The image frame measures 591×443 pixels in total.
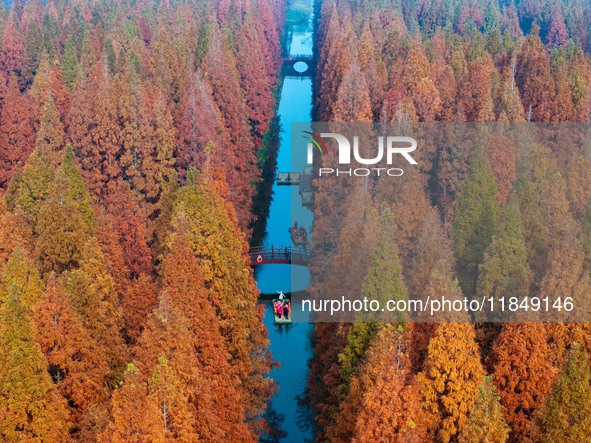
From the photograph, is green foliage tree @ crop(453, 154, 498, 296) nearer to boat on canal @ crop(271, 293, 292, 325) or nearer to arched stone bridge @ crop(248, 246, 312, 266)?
boat on canal @ crop(271, 293, 292, 325)

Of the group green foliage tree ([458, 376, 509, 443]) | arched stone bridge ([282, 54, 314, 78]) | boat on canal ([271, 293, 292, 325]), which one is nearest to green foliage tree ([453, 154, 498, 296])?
green foliage tree ([458, 376, 509, 443])

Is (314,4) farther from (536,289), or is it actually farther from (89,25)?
(536,289)

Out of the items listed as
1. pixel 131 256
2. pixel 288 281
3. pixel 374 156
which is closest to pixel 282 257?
pixel 288 281

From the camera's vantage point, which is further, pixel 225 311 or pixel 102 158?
pixel 102 158

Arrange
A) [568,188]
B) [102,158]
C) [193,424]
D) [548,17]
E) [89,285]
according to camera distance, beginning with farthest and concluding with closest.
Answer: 1. [548,17]
2. [102,158]
3. [568,188]
4. [89,285]
5. [193,424]

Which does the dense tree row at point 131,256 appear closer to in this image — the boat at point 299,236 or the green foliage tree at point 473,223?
the boat at point 299,236

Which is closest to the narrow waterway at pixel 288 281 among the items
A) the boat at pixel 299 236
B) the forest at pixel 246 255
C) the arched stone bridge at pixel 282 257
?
the boat at pixel 299 236

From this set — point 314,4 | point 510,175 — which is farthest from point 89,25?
point 314,4
